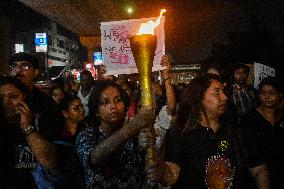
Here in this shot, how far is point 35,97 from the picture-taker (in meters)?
4.23

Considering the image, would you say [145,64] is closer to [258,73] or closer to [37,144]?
[37,144]

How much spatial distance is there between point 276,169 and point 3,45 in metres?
9.37

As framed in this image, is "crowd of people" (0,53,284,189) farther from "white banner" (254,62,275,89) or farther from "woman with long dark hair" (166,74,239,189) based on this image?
"white banner" (254,62,275,89)

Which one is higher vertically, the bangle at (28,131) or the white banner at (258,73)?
the white banner at (258,73)

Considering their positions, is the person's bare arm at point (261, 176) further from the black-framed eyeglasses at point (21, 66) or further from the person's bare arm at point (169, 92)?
the black-framed eyeglasses at point (21, 66)

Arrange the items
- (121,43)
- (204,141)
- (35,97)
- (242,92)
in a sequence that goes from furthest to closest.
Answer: (242,92) → (121,43) → (35,97) → (204,141)

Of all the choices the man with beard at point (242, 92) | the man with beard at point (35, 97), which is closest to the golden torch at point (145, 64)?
the man with beard at point (35, 97)

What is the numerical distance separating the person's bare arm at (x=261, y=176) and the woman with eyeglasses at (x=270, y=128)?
33 centimetres

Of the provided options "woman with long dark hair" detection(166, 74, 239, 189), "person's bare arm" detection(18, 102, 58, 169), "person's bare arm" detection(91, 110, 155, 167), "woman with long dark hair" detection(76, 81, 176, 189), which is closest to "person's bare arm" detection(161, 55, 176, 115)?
"woman with long dark hair" detection(166, 74, 239, 189)

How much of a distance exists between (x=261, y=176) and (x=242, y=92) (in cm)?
294

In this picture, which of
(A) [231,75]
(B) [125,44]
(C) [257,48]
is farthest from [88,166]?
(C) [257,48]

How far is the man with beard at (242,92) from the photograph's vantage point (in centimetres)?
609

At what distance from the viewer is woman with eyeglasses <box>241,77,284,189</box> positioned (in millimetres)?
4380

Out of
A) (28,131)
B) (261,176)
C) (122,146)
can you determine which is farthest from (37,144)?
(261,176)
